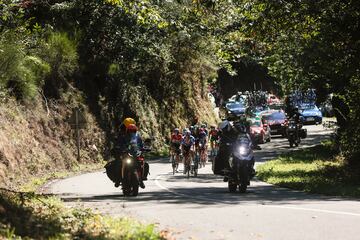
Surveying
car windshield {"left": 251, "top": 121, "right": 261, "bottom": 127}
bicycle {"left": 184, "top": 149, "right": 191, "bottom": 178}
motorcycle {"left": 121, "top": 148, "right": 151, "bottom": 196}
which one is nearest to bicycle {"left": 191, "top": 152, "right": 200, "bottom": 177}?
bicycle {"left": 184, "top": 149, "right": 191, "bottom": 178}

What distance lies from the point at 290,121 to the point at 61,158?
15.2 meters

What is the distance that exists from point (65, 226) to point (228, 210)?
4.09m

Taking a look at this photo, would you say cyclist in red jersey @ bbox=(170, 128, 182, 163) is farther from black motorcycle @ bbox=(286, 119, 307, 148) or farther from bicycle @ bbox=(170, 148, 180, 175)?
black motorcycle @ bbox=(286, 119, 307, 148)

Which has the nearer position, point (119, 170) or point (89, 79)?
point (119, 170)

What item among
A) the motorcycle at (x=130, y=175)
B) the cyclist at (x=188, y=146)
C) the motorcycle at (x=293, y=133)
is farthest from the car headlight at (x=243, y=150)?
the motorcycle at (x=293, y=133)

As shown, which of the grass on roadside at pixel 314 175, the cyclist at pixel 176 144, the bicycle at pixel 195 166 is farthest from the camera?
the cyclist at pixel 176 144

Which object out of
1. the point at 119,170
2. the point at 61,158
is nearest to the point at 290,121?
the point at 61,158

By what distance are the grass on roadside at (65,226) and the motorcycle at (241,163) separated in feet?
19.5

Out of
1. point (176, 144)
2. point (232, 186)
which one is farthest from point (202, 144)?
point (232, 186)

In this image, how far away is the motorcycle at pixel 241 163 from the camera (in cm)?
1633

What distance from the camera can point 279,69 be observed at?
103 ft

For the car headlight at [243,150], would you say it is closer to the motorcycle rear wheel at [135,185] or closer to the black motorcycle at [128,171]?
the black motorcycle at [128,171]

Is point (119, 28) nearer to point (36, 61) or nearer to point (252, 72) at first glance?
point (36, 61)

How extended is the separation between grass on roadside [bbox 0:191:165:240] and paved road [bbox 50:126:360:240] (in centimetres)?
93
